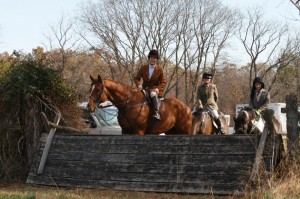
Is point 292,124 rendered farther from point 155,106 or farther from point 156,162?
point 155,106

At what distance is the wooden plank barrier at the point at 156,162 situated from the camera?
8828 millimetres

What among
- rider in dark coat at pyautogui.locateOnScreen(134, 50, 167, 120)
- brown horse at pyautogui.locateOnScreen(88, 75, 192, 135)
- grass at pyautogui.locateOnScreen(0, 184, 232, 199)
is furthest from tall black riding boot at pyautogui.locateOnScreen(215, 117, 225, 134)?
grass at pyautogui.locateOnScreen(0, 184, 232, 199)

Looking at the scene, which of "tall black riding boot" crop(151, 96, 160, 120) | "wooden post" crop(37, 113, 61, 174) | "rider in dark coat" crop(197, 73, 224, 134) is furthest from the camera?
"rider in dark coat" crop(197, 73, 224, 134)

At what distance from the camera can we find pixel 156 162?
Result: 31.8 feet

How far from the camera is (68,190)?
10.1 meters

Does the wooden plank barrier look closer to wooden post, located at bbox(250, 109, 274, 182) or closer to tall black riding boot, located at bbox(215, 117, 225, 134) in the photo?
wooden post, located at bbox(250, 109, 274, 182)

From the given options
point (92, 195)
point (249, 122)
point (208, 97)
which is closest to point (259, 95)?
point (249, 122)

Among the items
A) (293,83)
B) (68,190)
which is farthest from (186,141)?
(293,83)

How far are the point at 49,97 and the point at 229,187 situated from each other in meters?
5.89

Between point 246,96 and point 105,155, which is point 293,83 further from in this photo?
point 105,155

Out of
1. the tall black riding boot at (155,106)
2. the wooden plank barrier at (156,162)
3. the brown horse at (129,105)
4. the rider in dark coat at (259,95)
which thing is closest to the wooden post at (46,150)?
the wooden plank barrier at (156,162)

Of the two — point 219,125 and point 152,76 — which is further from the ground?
point 152,76

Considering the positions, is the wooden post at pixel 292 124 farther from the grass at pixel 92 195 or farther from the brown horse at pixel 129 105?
the brown horse at pixel 129 105

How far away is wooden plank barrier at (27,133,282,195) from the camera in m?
8.83
